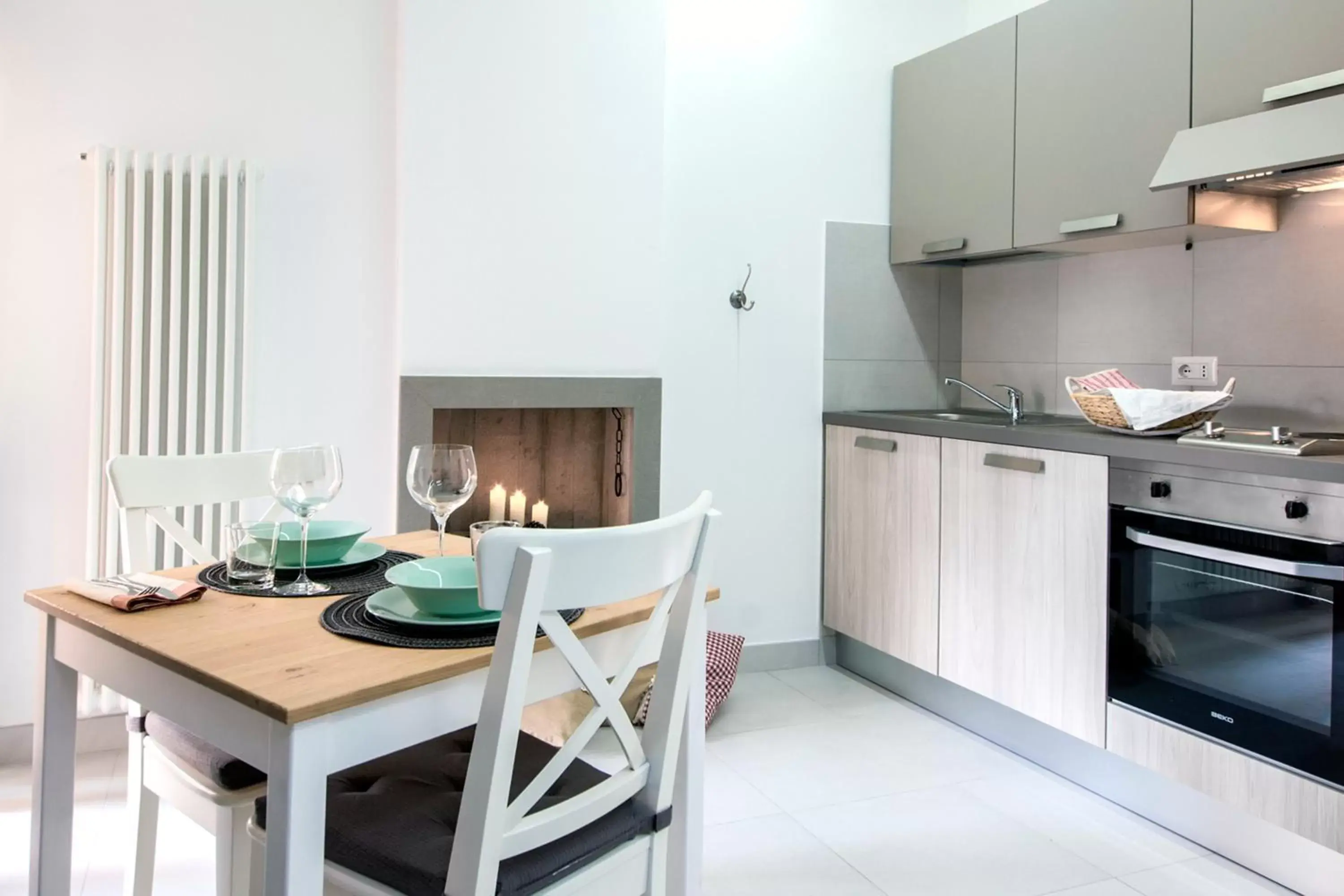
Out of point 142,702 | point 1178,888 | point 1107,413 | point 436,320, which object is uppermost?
point 436,320

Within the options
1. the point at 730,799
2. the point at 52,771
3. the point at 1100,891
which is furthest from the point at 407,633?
the point at 1100,891

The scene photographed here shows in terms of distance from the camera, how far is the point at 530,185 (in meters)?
3.09

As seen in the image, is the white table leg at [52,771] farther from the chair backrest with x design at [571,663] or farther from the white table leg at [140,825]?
the chair backrest with x design at [571,663]

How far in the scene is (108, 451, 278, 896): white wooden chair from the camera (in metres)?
1.52

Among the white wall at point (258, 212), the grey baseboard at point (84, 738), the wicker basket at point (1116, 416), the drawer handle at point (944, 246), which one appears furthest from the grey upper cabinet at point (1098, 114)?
the grey baseboard at point (84, 738)

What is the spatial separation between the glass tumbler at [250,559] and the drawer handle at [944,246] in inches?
94.9

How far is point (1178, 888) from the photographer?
6.94ft

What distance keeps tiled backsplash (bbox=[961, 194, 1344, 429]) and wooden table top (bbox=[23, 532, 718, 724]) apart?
6.17 ft

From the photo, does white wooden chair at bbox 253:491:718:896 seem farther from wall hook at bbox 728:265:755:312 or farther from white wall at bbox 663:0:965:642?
wall hook at bbox 728:265:755:312

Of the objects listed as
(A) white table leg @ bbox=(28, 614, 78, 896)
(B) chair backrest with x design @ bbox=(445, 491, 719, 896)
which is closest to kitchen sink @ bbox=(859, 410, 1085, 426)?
(B) chair backrest with x design @ bbox=(445, 491, 719, 896)

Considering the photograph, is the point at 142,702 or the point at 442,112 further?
the point at 442,112

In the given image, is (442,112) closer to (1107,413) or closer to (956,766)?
(1107,413)

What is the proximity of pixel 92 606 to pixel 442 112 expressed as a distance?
6.39ft

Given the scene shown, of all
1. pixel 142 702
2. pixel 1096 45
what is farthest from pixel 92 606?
pixel 1096 45
